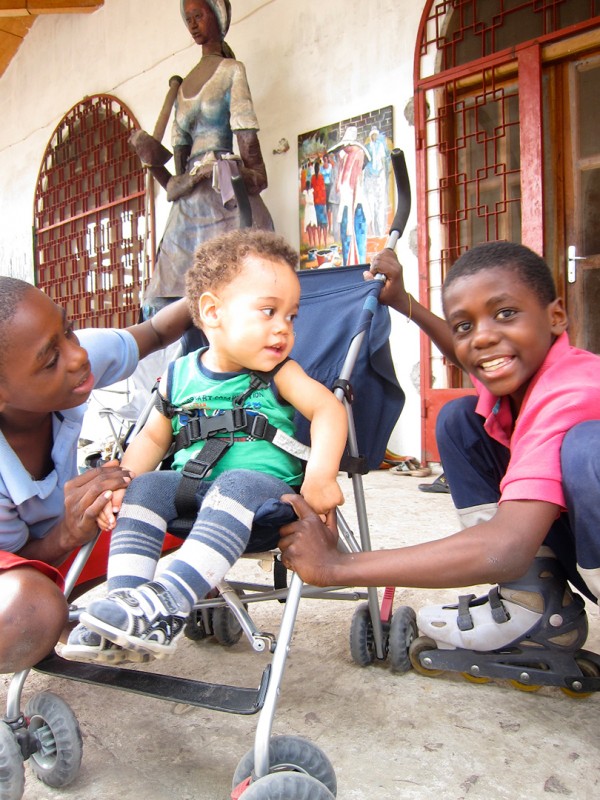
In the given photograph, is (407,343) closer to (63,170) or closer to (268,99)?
(268,99)

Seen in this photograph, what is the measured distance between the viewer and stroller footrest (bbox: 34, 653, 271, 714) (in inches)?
44.2

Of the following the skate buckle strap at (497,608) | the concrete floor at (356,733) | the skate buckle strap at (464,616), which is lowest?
the concrete floor at (356,733)

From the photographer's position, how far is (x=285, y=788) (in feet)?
3.23

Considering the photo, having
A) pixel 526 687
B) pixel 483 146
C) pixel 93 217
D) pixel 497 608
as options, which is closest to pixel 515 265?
pixel 497 608

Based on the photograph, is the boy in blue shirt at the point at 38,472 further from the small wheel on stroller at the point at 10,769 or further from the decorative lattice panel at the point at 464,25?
the decorative lattice panel at the point at 464,25

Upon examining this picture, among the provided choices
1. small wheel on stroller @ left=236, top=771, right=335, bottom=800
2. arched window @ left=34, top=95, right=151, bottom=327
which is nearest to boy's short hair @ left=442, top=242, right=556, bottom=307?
small wheel on stroller @ left=236, top=771, right=335, bottom=800

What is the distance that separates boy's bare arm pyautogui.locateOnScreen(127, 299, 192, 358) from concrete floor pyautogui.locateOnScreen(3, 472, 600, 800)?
871 millimetres

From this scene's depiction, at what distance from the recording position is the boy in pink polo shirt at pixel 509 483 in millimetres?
1162

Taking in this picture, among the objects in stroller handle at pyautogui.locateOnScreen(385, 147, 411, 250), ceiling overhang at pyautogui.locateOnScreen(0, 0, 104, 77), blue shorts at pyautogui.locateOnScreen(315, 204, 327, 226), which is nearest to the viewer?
stroller handle at pyautogui.locateOnScreen(385, 147, 411, 250)

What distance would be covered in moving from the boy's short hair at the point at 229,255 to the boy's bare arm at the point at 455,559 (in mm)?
644

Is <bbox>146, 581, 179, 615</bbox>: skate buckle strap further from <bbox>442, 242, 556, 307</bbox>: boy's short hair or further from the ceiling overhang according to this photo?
the ceiling overhang

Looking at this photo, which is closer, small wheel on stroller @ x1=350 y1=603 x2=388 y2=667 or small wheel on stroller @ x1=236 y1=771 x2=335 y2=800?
small wheel on stroller @ x1=236 y1=771 x2=335 y2=800

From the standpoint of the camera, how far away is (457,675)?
1.69 metres

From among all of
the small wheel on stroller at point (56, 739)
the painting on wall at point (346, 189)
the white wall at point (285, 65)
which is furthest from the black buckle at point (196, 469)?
the painting on wall at point (346, 189)
